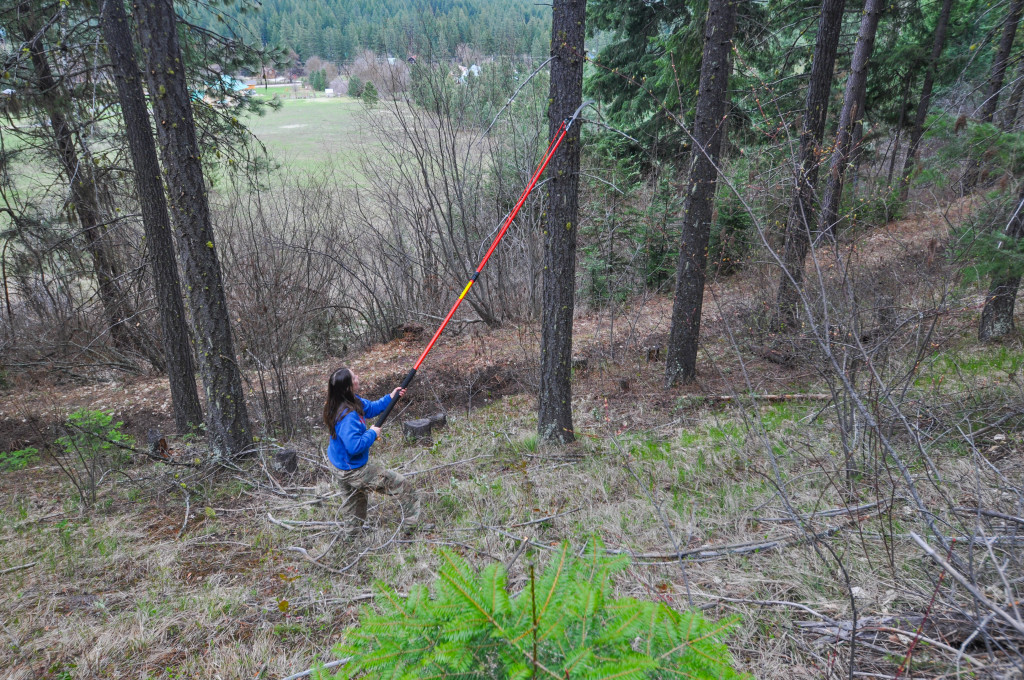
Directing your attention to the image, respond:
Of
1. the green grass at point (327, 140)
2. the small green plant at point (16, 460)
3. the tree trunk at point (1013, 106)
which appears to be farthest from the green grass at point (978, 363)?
the small green plant at point (16, 460)

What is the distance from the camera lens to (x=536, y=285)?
41.1 feet

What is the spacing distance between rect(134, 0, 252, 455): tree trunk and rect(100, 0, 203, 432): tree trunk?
0.51m

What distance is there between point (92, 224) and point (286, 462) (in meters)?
7.30

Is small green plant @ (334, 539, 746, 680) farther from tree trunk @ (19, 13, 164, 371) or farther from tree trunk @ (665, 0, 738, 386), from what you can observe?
tree trunk @ (19, 13, 164, 371)

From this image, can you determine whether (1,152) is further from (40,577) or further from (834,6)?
(834,6)

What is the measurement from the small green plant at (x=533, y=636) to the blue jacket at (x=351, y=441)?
2480 mm

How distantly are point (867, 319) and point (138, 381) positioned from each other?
12479 millimetres

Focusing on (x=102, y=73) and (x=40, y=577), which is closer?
(x=40, y=577)

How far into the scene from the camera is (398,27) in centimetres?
1123

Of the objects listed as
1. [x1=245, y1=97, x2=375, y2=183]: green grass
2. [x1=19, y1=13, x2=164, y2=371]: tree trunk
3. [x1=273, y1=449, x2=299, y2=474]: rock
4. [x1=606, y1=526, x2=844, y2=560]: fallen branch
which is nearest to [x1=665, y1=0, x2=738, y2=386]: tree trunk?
[x1=606, y1=526, x2=844, y2=560]: fallen branch

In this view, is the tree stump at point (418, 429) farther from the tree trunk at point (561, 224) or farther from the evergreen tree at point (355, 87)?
the evergreen tree at point (355, 87)

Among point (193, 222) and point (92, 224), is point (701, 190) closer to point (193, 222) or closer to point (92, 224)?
point (193, 222)

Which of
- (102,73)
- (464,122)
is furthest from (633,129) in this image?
(102,73)

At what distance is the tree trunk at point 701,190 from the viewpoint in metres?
6.30
